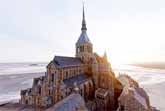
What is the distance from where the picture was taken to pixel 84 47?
47531mm

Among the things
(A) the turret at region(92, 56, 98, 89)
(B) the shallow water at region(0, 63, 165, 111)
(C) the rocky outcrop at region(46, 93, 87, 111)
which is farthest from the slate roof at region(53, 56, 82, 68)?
(B) the shallow water at region(0, 63, 165, 111)

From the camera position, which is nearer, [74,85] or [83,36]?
[74,85]

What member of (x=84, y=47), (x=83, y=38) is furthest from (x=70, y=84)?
(x=83, y=38)

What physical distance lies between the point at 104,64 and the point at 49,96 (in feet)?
52.5

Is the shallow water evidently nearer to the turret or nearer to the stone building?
the stone building

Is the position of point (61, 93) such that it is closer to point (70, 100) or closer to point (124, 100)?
point (70, 100)

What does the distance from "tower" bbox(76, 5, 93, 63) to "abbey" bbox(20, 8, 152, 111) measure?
9.78ft

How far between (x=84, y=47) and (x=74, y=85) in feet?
53.8

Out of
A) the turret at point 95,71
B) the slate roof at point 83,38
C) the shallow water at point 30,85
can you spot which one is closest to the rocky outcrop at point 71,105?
the turret at point 95,71

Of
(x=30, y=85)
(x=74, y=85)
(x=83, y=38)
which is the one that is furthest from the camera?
(x=30, y=85)

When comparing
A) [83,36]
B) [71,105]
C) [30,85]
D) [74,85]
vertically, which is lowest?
[30,85]

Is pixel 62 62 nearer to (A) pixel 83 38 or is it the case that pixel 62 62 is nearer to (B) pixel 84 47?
(B) pixel 84 47

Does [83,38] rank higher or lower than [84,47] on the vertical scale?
higher

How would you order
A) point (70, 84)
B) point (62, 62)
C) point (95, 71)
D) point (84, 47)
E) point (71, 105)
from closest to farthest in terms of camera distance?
point (71, 105) < point (70, 84) < point (62, 62) < point (95, 71) < point (84, 47)
